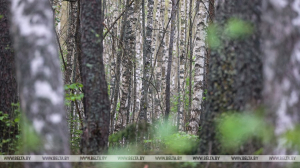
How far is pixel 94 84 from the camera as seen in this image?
13.6ft

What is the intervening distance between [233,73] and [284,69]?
0.72 m

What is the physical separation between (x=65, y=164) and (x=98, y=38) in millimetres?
1921

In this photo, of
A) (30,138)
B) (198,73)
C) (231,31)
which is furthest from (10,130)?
(198,73)

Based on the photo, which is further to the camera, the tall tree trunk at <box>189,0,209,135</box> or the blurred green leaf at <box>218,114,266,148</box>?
the tall tree trunk at <box>189,0,209,135</box>

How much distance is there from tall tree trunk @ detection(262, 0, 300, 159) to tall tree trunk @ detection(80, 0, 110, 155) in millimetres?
2127

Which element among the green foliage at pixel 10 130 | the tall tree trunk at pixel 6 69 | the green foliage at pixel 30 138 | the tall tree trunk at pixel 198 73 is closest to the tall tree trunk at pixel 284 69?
the green foliage at pixel 30 138

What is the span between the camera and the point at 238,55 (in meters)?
3.37

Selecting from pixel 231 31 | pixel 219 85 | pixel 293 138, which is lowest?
pixel 293 138

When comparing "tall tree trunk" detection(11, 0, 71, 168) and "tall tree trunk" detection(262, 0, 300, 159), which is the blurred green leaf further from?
"tall tree trunk" detection(11, 0, 71, 168)

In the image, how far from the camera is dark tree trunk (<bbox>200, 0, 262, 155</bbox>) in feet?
10.5

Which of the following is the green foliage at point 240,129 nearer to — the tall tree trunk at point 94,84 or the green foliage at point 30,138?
the tall tree trunk at point 94,84

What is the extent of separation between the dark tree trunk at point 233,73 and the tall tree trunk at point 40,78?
62.9 inches

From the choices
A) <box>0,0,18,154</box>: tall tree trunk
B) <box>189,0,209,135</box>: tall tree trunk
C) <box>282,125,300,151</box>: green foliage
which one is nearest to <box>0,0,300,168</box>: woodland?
<box>282,125,300,151</box>: green foliage

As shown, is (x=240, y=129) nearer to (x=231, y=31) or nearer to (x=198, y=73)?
(x=231, y=31)
